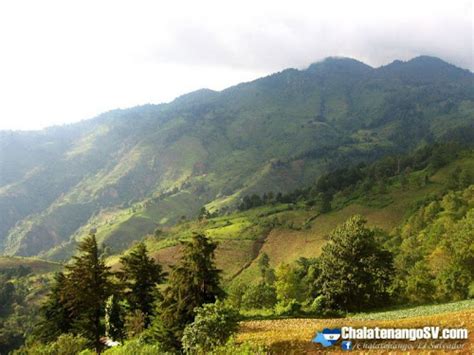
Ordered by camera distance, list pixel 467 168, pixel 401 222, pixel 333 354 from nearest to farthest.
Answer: pixel 333 354 → pixel 401 222 → pixel 467 168

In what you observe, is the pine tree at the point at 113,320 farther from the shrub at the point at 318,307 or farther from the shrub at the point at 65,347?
the shrub at the point at 318,307

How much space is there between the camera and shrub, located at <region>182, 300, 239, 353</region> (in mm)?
27016

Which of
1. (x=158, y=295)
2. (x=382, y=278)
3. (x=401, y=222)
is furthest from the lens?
(x=401, y=222)

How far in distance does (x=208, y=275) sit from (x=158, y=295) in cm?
797

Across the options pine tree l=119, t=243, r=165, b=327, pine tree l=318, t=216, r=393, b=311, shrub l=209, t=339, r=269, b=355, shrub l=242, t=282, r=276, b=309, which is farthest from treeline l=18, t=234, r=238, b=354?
shrub l=242, t=282, r=276, b=309

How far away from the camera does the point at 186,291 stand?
35.1 m

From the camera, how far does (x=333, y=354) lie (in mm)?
22906

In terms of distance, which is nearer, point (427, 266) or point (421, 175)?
point (427, 266)

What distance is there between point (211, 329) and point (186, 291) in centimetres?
815

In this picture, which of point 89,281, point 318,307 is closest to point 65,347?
point 89,281

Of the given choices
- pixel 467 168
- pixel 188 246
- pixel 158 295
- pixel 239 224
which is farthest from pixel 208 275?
pixel 467 168

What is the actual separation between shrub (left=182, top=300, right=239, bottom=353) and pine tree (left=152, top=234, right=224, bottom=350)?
216 inches

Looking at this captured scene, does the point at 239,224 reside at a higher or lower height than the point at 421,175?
lower

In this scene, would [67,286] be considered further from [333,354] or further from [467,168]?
[467,168]
